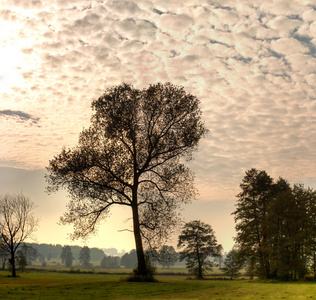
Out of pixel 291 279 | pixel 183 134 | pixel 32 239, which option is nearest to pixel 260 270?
pixel 291 279

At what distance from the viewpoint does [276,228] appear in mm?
47156

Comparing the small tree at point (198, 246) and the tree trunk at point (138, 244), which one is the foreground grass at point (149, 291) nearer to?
the tree trunk at point (138, 244)

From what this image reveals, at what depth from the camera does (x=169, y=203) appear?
1249 inches

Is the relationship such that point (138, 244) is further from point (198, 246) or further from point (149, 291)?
point (198, 246)

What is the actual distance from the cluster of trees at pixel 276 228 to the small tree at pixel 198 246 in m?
30.9

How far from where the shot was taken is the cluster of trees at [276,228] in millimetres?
42875

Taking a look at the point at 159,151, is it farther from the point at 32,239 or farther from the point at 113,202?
the point at 32,239

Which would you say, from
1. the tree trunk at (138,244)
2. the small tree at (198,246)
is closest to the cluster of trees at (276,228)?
the tree trunk at (138,244)

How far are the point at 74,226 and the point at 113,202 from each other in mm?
4459

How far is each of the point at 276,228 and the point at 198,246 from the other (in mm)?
43108

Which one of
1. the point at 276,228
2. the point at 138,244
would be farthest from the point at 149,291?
the point at 276,228

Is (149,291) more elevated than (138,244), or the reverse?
(138,244)

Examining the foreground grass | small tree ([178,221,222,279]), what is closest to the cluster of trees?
the foreground grass

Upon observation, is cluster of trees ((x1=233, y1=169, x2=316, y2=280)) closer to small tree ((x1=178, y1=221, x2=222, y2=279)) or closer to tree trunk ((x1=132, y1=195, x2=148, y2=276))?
tree trunk ((x1=132, y1=195, x2=148, y2=276))
